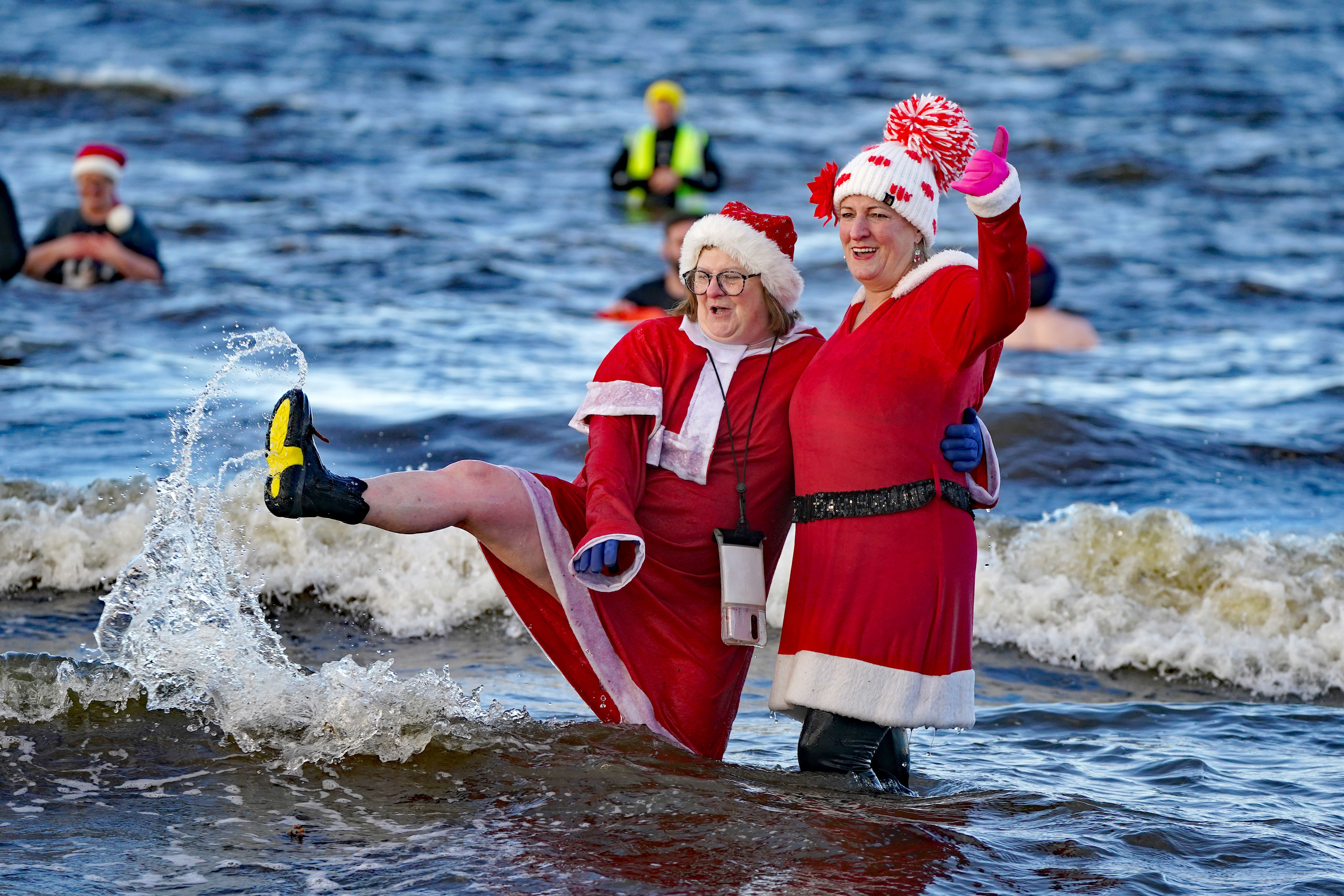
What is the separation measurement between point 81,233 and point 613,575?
11128 millimetres

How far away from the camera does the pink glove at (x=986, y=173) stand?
11.5 feet

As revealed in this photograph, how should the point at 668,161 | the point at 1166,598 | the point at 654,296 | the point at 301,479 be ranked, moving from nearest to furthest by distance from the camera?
1. the point at 301,479
2. the point at 1166,598
3. the point at 654,296
4. the point at 668,161

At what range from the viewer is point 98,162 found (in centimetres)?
1298

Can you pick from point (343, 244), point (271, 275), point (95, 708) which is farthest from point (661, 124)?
point (95, 708)

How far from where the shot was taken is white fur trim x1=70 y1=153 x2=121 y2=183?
13.0 m

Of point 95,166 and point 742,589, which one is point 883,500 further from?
point 95,166

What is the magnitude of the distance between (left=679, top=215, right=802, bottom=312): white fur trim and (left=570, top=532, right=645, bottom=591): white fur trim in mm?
881

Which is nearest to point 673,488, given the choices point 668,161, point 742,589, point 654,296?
point 742,589

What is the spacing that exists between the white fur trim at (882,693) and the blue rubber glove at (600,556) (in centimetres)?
61

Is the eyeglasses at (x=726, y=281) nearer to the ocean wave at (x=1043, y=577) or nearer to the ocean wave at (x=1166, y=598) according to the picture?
the ocean wave at (x=1043, y=577)

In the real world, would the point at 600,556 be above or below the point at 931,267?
below

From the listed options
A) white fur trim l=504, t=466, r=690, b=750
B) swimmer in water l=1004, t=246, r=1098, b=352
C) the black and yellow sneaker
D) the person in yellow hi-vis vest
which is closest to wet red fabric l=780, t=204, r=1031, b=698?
white fur trim l=504, t=466, r=690, b=750

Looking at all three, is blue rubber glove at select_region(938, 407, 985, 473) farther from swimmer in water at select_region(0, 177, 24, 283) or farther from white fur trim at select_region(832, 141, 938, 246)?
swimmer in water at select_region(0, 177, 24, 283)

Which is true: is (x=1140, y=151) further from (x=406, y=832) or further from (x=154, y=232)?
(x=406, y=832)
